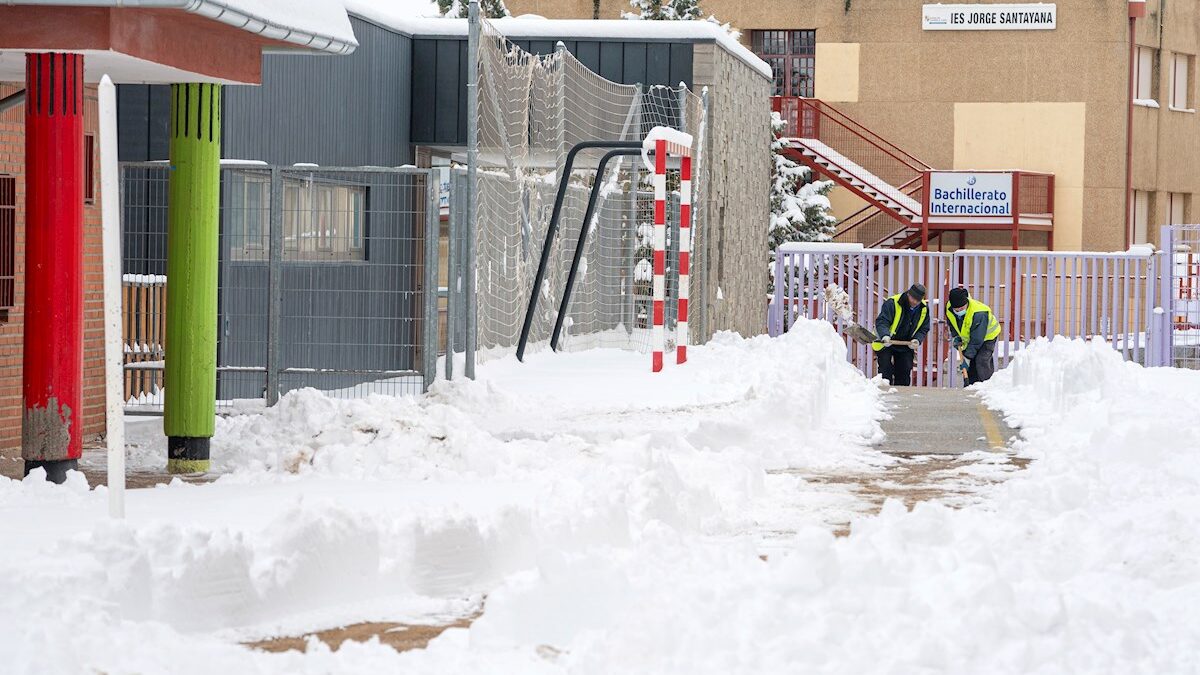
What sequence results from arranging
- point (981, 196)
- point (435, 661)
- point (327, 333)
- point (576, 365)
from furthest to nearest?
point (981, 196), point (576, 365), point (327, 333), point (435, 661)

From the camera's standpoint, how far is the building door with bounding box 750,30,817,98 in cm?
4269

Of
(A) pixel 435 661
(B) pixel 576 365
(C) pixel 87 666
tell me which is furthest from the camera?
(B) pixel 576 365

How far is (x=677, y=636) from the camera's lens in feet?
19.7

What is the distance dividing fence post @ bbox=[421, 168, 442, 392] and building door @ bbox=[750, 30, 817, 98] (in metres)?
29.2

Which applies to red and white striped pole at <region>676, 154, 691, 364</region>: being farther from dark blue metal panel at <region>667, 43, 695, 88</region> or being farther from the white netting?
dark blue metal panel at <region>667, 43, 695, 88</region>

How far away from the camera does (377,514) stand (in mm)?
7945

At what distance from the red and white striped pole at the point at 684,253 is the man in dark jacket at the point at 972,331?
18.0 ft

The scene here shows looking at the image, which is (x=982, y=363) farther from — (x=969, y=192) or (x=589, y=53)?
(x=969, y=192)

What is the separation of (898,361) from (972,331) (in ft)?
3.19

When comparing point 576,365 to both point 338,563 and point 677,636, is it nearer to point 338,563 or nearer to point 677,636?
point 338,563

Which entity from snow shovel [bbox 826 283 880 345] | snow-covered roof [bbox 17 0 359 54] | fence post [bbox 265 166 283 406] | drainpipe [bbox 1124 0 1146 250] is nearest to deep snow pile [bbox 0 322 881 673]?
fence post [bbox 265 166 283 406]

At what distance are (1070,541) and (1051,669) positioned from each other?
6.60 feet

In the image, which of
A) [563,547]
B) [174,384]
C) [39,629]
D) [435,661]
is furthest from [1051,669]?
[174,384]

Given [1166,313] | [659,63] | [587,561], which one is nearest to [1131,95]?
[1166,313]
